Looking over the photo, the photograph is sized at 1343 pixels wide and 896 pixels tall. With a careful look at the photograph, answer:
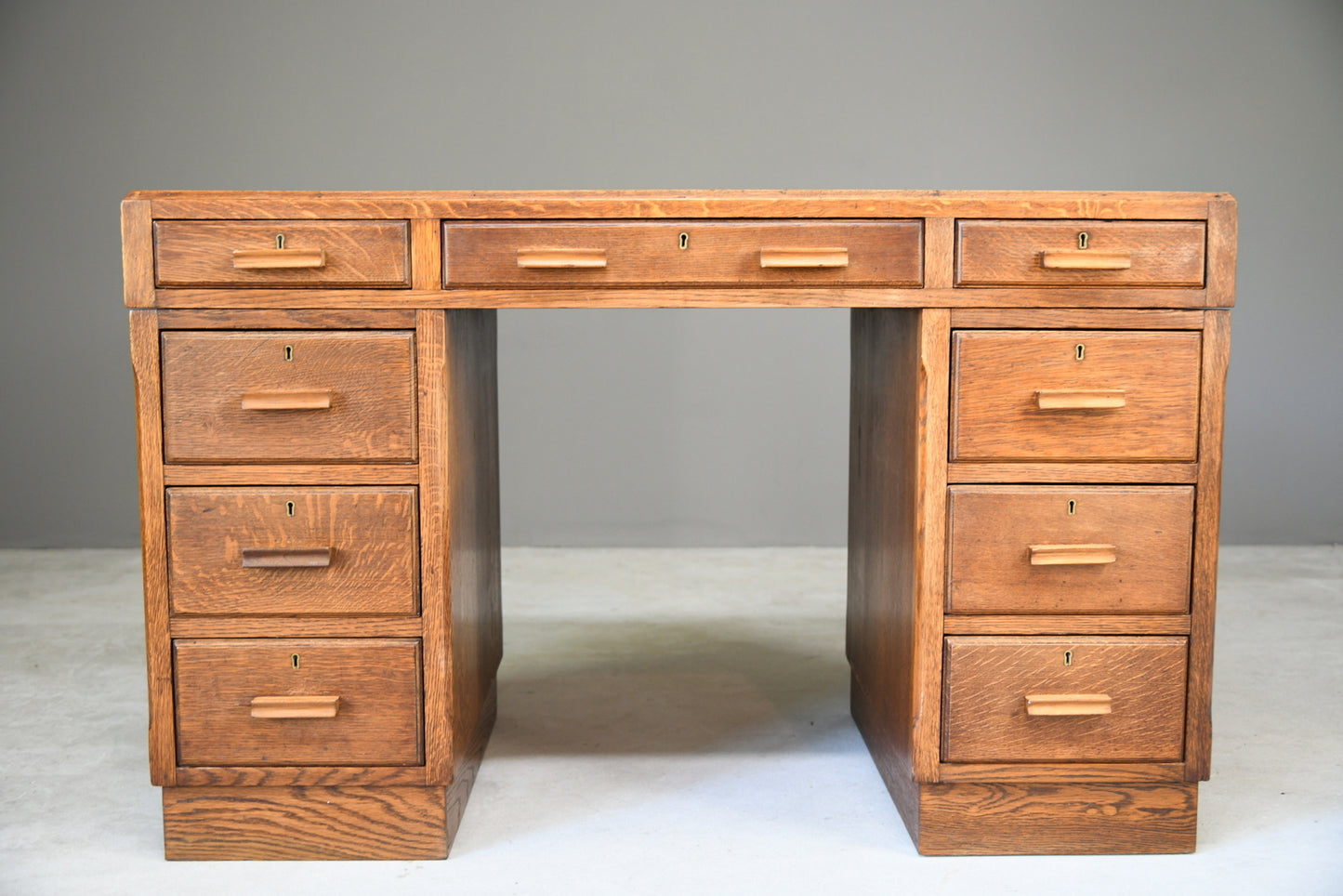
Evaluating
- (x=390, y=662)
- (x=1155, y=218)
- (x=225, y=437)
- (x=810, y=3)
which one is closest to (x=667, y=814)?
(x=390, y=662)

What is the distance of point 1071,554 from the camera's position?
1.74 metres

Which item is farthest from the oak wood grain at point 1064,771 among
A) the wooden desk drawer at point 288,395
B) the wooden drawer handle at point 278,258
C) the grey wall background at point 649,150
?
the grey wall background at point 649,150

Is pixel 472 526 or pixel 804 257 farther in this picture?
pixel 472 526

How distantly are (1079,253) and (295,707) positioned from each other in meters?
1.37

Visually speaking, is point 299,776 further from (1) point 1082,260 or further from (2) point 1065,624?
(1) point 1082,260

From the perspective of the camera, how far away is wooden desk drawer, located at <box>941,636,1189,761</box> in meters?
1.76

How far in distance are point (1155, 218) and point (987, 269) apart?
0.26 meters

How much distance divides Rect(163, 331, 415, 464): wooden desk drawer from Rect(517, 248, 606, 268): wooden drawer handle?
21 centimetres

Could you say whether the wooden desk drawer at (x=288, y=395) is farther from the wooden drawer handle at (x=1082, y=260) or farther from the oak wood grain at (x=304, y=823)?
the wooden drawer handle at (x=1082, y=260)

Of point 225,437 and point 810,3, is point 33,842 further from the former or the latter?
point 810,3

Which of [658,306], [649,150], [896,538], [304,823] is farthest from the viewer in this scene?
[649,150]

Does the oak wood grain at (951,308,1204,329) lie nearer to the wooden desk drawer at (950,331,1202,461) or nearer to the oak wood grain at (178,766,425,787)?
the wooden desk drawer at (950,331,1202,461)

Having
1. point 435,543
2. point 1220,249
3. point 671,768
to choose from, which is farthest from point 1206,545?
point 435,543

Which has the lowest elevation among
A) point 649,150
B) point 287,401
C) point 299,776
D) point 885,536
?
point 299,776
